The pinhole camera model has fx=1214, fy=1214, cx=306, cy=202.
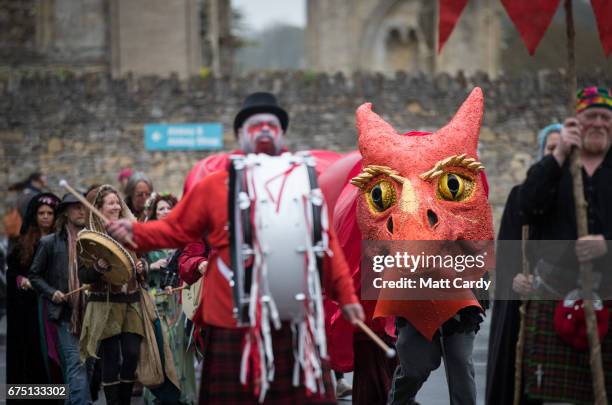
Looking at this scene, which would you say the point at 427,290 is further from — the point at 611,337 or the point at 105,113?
the point at 105,113

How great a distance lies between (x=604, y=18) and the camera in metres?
6.62

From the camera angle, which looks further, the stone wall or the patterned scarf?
the stone wall

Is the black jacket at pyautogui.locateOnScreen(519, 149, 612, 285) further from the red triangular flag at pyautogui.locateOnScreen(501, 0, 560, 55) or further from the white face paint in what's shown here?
the white face paint

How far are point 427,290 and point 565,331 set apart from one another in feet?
3.92

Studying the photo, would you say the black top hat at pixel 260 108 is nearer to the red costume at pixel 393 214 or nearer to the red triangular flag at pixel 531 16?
the red costume at pixel 393 214

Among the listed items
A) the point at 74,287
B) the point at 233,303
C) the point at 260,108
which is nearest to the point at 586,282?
the point at 233,303

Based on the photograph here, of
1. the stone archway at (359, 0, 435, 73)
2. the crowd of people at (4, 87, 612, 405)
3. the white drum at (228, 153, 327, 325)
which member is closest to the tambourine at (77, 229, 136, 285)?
the crowd of people at (4, 87, 612, 405)

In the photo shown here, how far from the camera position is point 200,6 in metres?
37.7

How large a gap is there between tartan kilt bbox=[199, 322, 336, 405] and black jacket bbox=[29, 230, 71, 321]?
10.7 ft

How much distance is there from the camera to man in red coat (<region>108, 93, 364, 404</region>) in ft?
19.5

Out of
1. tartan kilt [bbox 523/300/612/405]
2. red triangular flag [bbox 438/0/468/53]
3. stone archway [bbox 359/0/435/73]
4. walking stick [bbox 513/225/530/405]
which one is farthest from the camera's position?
stone archway [bbox 359/0/435/73]

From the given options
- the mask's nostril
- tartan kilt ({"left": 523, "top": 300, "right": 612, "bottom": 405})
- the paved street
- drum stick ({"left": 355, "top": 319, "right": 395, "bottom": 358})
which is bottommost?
the paved street

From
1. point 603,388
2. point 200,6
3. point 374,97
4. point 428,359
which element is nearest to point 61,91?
point 374,97

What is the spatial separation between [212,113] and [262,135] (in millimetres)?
17742
